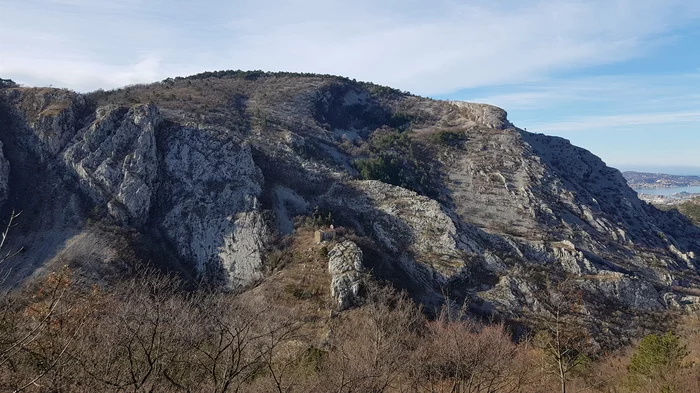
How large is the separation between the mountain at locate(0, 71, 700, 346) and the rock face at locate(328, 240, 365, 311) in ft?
1.00

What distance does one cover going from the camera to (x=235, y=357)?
60.8ft

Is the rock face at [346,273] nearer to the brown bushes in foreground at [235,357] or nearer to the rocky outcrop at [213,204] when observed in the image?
the brown bushes in foreground at [235,357]

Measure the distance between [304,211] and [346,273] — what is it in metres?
13.5

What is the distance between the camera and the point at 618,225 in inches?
2281

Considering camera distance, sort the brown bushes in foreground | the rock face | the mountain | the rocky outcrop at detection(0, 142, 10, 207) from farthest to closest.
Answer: the rocky outcrop at detection(0, 142, 10, 207), the mountain, the rock face, the brown bushes in foreground

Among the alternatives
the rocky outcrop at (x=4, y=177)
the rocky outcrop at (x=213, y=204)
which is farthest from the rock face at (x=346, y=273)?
the rocky outcrop at (x=4, y=177)

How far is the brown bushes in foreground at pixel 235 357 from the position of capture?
12312 millimetres

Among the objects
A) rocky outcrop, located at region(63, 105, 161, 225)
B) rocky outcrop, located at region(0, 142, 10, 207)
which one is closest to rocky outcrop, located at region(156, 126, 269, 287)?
rocky outcrop, located at region(63, 105, 161, 225)

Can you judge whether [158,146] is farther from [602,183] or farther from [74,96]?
[602,183]

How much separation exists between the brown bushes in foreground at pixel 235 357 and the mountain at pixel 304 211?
42.2 feet

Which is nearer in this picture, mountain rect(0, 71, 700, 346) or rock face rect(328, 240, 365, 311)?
rock face rect(328, 240, 365, 311)

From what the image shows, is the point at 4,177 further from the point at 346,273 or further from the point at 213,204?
the point at 346,273

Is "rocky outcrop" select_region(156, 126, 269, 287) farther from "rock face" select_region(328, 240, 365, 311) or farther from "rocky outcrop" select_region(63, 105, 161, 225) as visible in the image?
"rock face" select_region(328, 240, 365, 311)

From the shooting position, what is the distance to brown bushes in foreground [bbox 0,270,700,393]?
485 inches
